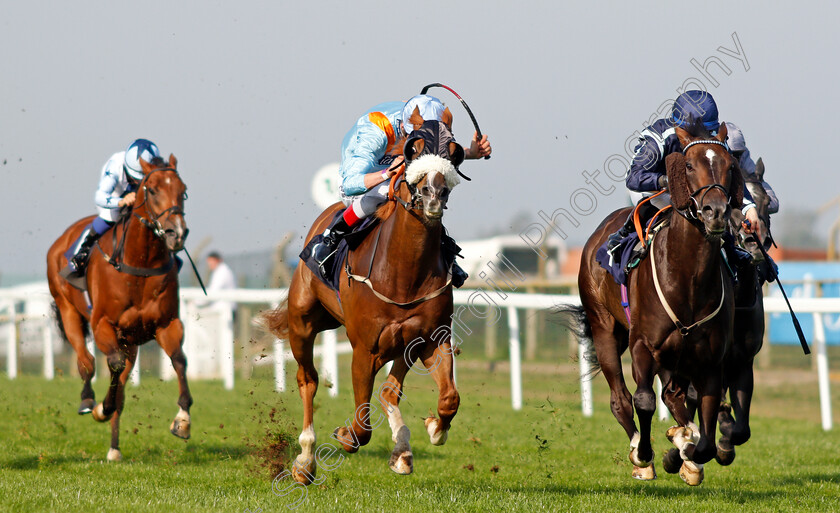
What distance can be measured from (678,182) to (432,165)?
1.20 m

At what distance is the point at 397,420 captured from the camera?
5301mm

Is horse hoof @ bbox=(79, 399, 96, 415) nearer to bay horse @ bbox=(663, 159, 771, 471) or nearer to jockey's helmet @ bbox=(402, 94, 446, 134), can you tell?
jockey's helmet @ bbox=(402, 94, 446, 134)

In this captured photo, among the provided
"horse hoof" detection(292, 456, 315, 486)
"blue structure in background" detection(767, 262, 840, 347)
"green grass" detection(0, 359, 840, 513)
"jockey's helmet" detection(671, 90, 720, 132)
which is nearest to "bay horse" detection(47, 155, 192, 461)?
"green grass" detection(0, 359, 840, 513)

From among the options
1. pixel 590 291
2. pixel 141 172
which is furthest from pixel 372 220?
pixel 141 172

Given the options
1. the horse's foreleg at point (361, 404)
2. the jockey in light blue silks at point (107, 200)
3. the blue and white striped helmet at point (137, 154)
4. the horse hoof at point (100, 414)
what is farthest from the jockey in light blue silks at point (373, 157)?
the jockey in light blue silks at point (107, 200)

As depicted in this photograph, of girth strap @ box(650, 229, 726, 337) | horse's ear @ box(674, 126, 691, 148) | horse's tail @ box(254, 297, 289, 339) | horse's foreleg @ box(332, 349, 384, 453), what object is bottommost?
horse's foreleg @ box(332, 349, 384, 453)

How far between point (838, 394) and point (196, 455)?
9562 mm

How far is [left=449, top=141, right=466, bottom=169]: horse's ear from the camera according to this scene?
4.63 metres

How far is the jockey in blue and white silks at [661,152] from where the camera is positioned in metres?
5.24

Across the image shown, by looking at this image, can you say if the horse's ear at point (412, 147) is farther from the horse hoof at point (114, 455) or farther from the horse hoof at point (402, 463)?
the horse hoof at point (114, 455)

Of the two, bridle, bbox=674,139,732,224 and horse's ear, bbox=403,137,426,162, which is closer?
bridle, bbox=674,139,732,224

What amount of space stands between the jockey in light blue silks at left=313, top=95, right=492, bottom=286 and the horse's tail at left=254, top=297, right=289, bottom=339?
1.04 metres

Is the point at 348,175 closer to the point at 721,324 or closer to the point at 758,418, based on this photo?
the point at 721,324

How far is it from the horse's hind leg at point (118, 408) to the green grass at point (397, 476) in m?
0.14
